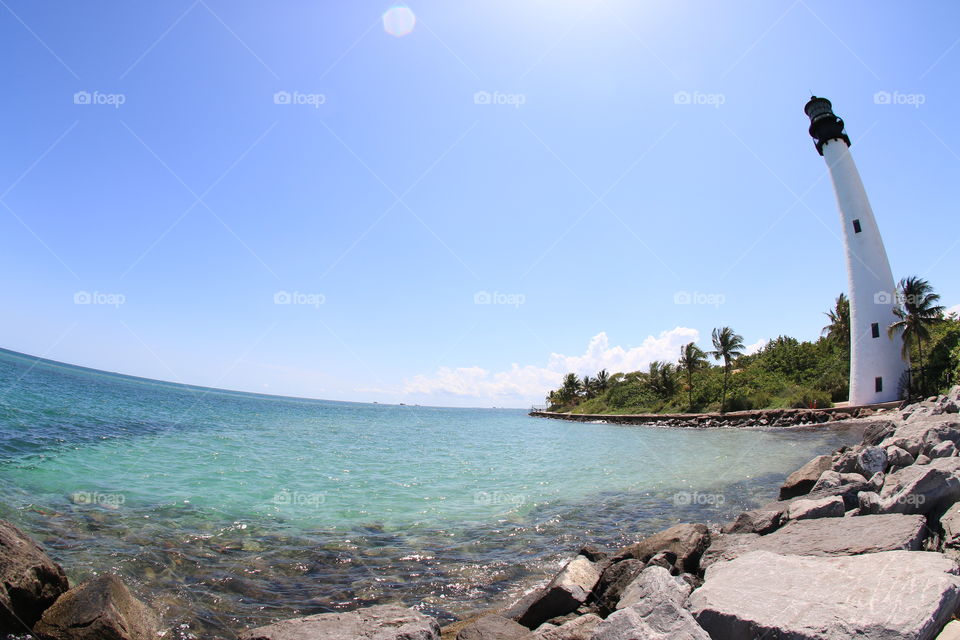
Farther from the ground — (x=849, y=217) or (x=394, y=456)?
(x=849, y=217)

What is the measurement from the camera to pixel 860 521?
Answer: 6082 millimetres

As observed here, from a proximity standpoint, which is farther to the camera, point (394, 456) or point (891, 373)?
point (891, 373)

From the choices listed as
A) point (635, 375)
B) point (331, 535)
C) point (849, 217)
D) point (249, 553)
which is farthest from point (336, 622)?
point (635, 375)

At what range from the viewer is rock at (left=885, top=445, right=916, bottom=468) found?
988 centimetres

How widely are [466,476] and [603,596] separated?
1068 centimetres

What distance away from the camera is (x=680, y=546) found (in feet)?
22.9

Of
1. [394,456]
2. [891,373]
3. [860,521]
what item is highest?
[891,373]

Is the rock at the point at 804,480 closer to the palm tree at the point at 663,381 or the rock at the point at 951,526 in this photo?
the rock at the point at 951,526

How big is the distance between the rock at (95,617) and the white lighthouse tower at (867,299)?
134 ft

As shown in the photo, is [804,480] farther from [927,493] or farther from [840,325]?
[840,325]

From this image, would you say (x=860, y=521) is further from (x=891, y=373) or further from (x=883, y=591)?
(x=891, y=373)

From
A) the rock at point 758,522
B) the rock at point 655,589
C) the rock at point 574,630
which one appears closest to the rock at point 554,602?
the rock at point 574,630

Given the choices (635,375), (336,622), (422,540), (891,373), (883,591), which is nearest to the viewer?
(883,591)

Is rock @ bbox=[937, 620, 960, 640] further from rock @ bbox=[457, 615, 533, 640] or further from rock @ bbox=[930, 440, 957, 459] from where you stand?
rock @ bbox=[930, 440, 957, 459]
